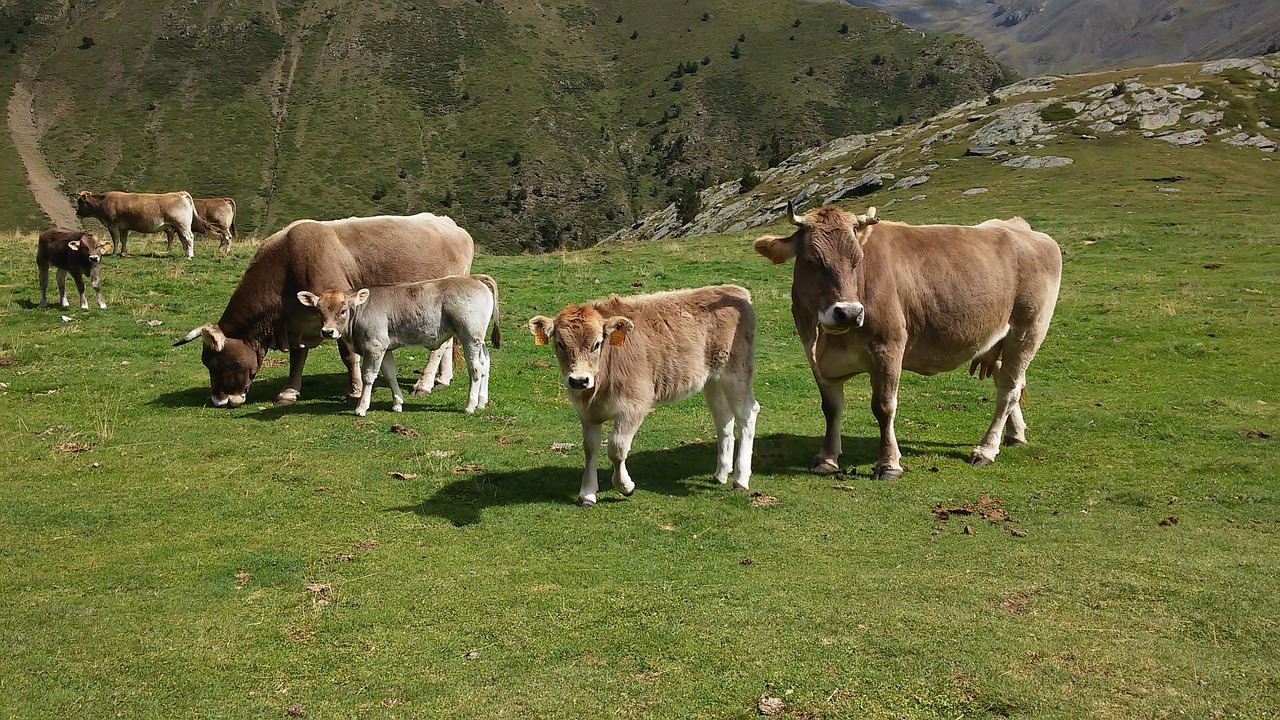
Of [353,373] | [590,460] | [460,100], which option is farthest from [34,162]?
[590,460]

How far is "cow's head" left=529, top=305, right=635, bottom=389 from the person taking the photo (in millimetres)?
9195

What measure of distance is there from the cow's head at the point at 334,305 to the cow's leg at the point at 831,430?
7.39 meters

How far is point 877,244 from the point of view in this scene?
11.2 m

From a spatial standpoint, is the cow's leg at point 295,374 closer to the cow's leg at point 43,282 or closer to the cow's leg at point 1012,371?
the cow's leg at point 43,282

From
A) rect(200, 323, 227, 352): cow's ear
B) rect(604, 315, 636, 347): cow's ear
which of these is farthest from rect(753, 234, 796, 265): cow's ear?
rect(200, 323, 227, 352): cow's ear

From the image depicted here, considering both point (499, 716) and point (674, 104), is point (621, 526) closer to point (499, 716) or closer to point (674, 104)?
point (499, 716)

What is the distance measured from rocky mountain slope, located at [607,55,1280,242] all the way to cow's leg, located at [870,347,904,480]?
3840 cm

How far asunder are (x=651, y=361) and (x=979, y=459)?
16.6ft

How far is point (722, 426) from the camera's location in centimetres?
1082

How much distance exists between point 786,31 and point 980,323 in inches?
7699

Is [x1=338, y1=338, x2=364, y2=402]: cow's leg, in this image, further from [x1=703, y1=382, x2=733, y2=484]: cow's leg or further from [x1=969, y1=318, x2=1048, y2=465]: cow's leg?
[x1=969, y1=318, x2=1048, y2=465]: cow's leg

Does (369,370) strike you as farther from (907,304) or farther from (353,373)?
(907,304)

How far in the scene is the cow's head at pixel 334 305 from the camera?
13320mm

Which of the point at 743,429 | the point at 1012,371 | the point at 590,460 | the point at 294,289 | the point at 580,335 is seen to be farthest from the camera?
the point at 294,289
